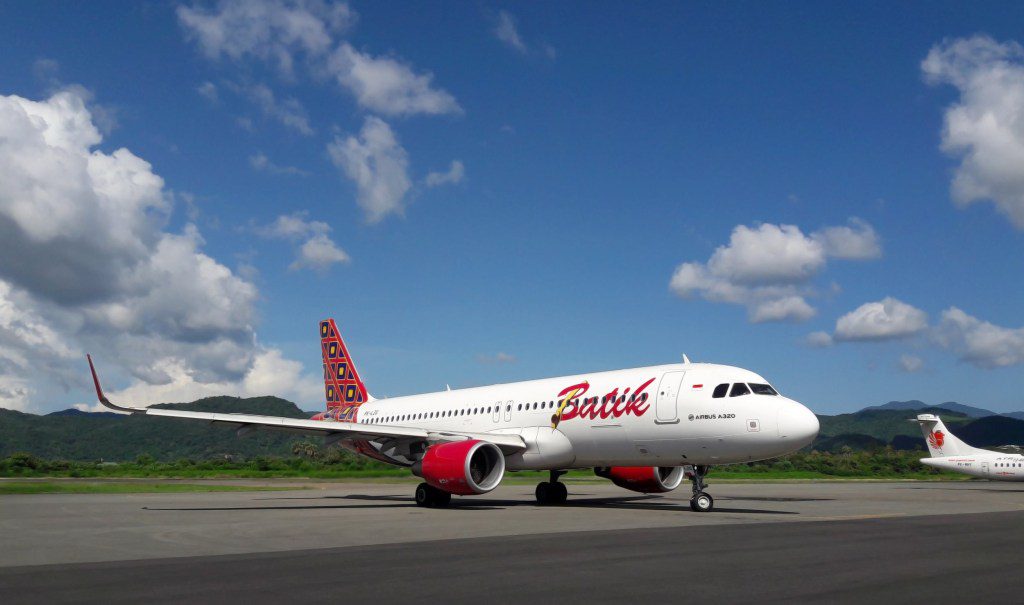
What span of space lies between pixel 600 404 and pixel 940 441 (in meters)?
36.8

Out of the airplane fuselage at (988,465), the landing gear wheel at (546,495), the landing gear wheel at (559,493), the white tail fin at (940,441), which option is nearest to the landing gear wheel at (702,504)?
the landing gear wheel at (559,493)

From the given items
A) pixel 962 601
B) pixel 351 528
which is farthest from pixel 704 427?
pixel 962 601

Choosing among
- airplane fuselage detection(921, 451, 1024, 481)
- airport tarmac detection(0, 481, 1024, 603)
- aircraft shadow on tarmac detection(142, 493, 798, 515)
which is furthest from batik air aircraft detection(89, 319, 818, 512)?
airplane fuselage detection(921, 451, 1024, 481)

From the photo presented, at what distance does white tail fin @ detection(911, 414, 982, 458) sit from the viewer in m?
52.4

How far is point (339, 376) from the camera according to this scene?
3988cm

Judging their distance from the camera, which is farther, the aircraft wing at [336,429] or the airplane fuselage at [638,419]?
the aircraft wing at [336,429]

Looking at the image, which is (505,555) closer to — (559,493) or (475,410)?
(559,493)

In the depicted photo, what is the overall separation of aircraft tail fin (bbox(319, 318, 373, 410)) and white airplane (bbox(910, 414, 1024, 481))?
112ft

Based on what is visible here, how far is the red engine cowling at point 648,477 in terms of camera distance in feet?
93.5

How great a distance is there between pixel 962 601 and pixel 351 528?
12.0m

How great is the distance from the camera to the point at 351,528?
17.3 meters

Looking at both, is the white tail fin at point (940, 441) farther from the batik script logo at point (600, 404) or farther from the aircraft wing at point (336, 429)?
the aircraft wing at point (336, 429)

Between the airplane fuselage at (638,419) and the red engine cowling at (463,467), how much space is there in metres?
1.91


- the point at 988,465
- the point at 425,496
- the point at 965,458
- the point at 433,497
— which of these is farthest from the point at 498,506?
the point at 965,458
